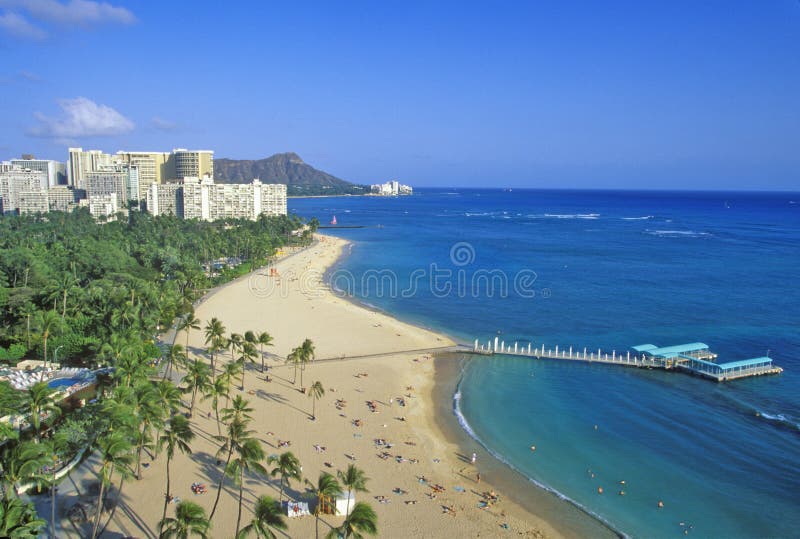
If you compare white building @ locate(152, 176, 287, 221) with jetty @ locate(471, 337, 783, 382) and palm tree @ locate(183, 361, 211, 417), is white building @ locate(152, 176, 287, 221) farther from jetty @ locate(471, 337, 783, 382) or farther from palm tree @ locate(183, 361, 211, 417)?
palm tree @ locate(183, 361, 211, 417)

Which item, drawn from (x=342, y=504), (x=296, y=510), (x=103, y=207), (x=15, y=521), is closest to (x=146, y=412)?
(x=296, y=510)

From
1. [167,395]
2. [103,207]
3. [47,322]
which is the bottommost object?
[167,395]

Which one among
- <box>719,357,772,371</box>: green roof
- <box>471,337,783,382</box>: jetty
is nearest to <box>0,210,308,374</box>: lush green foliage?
<box>471,337,783,382</box>: jetty

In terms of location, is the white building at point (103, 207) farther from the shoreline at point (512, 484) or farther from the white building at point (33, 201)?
the shoreline at point (512, 484)

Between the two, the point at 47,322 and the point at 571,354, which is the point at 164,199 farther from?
the point at 571,354

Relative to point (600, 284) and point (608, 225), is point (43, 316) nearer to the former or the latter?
point (600, 284)
